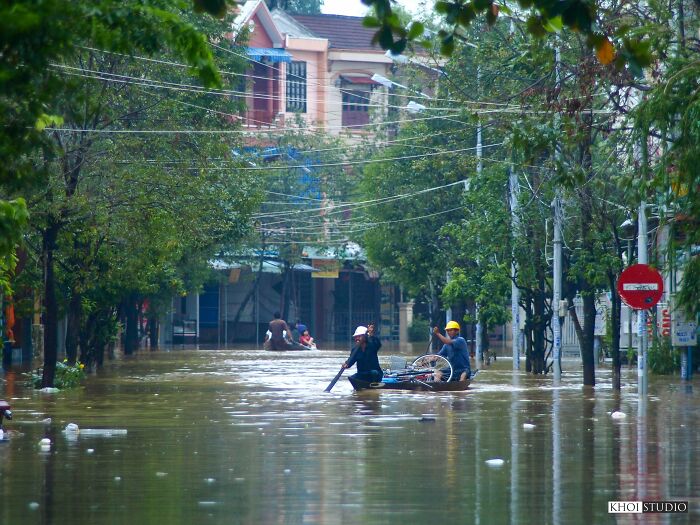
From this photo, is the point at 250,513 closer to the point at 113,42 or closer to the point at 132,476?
the point at 132,476

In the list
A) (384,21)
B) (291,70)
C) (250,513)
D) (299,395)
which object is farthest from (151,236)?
(291,70)

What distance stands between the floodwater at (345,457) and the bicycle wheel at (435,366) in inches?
26.4

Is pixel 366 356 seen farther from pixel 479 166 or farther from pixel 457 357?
pixel 479 166

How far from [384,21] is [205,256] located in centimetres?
4183

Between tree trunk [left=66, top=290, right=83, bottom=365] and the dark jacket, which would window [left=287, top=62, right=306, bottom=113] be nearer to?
tree trunk [left=66, top=290, right=83, bottom=365]

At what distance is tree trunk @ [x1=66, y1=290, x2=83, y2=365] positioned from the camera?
108ft

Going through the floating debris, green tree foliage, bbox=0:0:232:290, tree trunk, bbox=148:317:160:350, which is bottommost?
the floating debris

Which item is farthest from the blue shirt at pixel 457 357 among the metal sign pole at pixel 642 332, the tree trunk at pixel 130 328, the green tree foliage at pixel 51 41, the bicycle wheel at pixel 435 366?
the tree trunk at pixel 130 328

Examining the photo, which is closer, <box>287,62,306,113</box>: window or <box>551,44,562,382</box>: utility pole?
<box>551,44,562,382</box>: utility pole

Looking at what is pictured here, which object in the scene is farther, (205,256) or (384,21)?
(205,256)

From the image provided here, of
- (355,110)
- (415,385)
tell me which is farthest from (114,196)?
(355,110)

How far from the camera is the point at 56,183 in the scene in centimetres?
2784

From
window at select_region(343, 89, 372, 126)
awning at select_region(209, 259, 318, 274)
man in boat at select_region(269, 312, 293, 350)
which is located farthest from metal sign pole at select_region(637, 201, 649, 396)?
window at select_region(343, 89, 372, 126)

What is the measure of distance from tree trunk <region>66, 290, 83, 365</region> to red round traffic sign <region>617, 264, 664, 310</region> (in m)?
13.3
